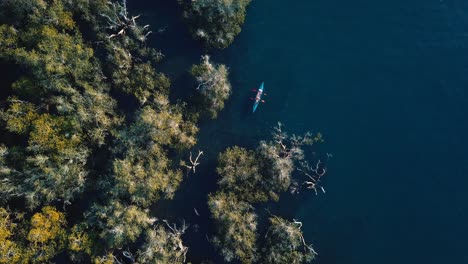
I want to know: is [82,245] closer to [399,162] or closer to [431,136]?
[399,162]

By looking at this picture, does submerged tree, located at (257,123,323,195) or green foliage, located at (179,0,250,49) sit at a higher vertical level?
green foliage, located at (179,0,250,49)

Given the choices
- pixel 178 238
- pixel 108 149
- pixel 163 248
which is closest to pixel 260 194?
pixel 178 238

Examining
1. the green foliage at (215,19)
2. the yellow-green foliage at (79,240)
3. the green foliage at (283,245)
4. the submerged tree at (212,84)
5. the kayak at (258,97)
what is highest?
the green foliage at (215,19)

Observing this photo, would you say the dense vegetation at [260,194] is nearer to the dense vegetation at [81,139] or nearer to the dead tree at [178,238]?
the dead tree at [178,238]

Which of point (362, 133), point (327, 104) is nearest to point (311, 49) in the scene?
point (327, 104)

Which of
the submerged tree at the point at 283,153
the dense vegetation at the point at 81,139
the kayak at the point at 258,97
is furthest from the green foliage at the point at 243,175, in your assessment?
the kayak at the point at 258,97

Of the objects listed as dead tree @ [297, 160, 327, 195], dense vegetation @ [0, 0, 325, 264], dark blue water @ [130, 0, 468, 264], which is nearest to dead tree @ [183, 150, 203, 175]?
dense vegetation @ [0, 0, 325, 264]

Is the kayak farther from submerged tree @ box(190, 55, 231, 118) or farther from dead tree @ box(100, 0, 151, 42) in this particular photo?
dead tree @ box(100, 0, 151, 42)
